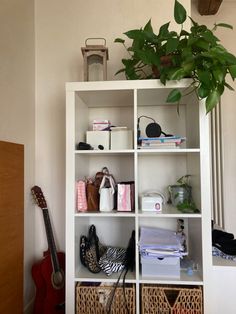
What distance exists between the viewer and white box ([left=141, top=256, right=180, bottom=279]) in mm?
1441

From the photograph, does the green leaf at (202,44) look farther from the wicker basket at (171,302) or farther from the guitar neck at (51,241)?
the guitar neck at (51,241)

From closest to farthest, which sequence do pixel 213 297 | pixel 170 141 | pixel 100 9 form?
pixel 213 297 → pixel 170 141 → pixel 100 9

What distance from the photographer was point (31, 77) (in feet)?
6.29

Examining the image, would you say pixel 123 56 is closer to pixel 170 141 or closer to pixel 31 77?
pixel 31 77

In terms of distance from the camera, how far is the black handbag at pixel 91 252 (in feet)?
5.05

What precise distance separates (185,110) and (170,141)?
0.44 metres

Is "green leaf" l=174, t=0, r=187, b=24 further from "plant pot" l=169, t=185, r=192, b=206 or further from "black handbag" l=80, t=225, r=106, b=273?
"black handbag" l=80, t=225, r=106, b=273

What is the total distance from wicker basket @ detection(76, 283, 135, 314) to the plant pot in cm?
58

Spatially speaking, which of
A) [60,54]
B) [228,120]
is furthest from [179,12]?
[228,120]

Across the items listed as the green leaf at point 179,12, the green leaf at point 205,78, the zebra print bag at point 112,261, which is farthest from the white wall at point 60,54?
the green leaf at point 205,78

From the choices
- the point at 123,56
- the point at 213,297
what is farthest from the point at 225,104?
the point at 213,297

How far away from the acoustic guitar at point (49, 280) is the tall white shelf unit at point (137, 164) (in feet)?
0.84

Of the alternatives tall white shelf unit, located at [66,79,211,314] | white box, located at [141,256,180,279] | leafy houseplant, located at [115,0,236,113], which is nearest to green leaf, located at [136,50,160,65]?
leafy houseplant, located at [115,0,236,113]

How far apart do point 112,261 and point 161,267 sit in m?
0.30
